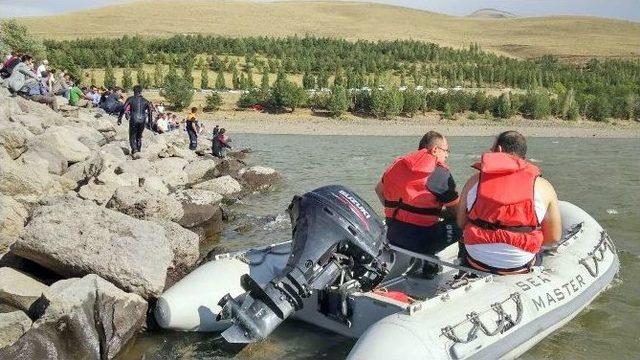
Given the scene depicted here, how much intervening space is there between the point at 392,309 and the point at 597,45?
86.2 m

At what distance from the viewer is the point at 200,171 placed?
1545 cm

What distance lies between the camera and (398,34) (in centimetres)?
8906

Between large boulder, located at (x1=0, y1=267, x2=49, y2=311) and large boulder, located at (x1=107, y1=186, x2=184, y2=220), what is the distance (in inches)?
99.0

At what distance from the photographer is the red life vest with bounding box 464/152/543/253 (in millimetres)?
5730

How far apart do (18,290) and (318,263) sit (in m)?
2.85

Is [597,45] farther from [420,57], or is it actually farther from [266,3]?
[266,3]

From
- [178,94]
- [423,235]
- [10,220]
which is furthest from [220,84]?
[423,235]

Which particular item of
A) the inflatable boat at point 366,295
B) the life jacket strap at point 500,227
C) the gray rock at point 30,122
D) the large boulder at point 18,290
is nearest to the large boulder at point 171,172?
the gray rock at point 30,122

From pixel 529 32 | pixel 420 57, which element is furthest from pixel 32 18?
pixel 529 32

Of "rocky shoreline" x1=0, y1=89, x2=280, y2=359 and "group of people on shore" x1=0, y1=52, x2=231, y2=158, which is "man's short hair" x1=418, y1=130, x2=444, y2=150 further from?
"group of people on shore" x1=0, y1=52, x2=231, y2=158

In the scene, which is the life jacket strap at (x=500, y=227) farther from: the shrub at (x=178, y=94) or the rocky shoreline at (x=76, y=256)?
the shrub at (x=178, y=94)

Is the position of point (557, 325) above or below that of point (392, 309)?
below

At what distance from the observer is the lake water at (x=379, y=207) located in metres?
6.13

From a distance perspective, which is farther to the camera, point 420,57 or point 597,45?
point 597,45
